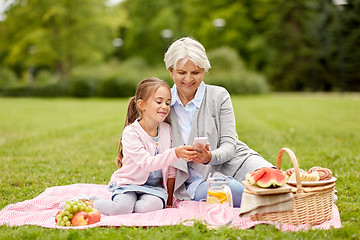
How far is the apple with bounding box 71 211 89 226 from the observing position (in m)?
3.54

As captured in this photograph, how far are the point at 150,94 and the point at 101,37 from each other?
37.6m

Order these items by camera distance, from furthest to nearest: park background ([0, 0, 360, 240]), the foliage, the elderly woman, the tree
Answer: the tree < the foliage < park background ([0, 0, 360, 240]) < the elderly woman

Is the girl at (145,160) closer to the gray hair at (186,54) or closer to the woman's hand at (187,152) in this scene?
the woman's hand at (187,152)

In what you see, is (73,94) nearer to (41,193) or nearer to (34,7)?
(34,7)

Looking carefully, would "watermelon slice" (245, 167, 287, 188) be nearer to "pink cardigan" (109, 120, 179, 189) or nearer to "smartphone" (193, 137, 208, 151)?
"smartphone" (193, 137, 208, 151)

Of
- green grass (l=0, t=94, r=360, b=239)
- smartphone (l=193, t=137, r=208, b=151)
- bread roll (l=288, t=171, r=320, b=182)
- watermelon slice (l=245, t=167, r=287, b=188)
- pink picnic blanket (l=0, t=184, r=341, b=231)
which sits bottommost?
green grass (l=0, t=94, r=360, b=239)

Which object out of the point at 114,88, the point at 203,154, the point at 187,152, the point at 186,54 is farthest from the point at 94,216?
the point at 114,88

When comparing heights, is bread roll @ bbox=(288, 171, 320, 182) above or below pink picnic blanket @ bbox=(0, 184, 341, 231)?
above

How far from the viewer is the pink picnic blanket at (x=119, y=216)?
3516 mm

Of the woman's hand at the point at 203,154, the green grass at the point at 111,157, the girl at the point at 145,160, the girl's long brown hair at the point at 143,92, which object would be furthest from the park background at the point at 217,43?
the woman's hand at the point at 203,154

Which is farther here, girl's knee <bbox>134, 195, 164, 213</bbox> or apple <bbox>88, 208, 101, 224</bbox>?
girl's knee <bbox>134, 195, 164, 213</bbox>

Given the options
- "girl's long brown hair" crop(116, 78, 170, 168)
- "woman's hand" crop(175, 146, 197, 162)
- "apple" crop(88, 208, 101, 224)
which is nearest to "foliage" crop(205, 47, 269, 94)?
"girl's long brown hair" crop(116, 78, 170, 168)

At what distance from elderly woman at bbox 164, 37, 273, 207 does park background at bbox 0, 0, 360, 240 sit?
2.83ft

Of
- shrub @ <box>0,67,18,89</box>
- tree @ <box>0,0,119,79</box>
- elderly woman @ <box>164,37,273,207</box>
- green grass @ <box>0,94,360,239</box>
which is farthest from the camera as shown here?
shrub @ <box>0,67,18,89</box>
